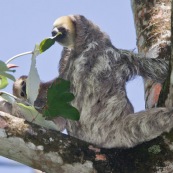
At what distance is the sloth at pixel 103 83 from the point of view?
Answer: 150 inches

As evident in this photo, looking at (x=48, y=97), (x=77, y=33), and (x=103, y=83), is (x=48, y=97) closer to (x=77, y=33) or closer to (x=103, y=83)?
(x=103, y=83)

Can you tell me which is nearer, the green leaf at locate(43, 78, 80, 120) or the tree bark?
the tree bark

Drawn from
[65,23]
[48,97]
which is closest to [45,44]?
[48,97]

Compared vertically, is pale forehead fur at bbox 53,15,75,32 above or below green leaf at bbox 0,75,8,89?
above

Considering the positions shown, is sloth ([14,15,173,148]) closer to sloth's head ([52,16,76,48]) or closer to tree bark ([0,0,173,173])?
sloth's head ([52,16,76,48])

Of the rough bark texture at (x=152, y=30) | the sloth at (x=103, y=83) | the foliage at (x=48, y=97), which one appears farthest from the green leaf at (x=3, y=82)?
the rough bark texture at (x=152, y=30)

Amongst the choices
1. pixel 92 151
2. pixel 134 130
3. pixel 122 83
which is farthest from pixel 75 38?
pixel 92 151

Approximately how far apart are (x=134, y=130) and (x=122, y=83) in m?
0.66

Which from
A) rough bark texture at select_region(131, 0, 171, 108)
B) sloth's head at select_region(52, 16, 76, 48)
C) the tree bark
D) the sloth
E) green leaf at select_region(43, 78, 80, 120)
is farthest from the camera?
rough bark texture at select_region(131, 0, 171, 108)

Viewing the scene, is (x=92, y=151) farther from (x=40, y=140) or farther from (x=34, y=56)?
(x=34, y=56)

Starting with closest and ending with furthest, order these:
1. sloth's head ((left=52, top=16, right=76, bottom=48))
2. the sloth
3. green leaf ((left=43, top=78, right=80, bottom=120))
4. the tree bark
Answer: the tree bark → green leaf ((left=43, top=78, right=80, bottom=120)) → the sloth → sloth's head ((left=52, top=16, right=76, bottom=48))

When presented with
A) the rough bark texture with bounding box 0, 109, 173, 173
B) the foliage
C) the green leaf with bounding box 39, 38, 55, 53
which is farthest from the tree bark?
the green leaf with bounding box 39, 38, 55, 53

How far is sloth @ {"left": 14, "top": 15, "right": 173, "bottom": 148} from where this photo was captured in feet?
12.5

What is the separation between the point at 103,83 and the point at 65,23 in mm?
701
